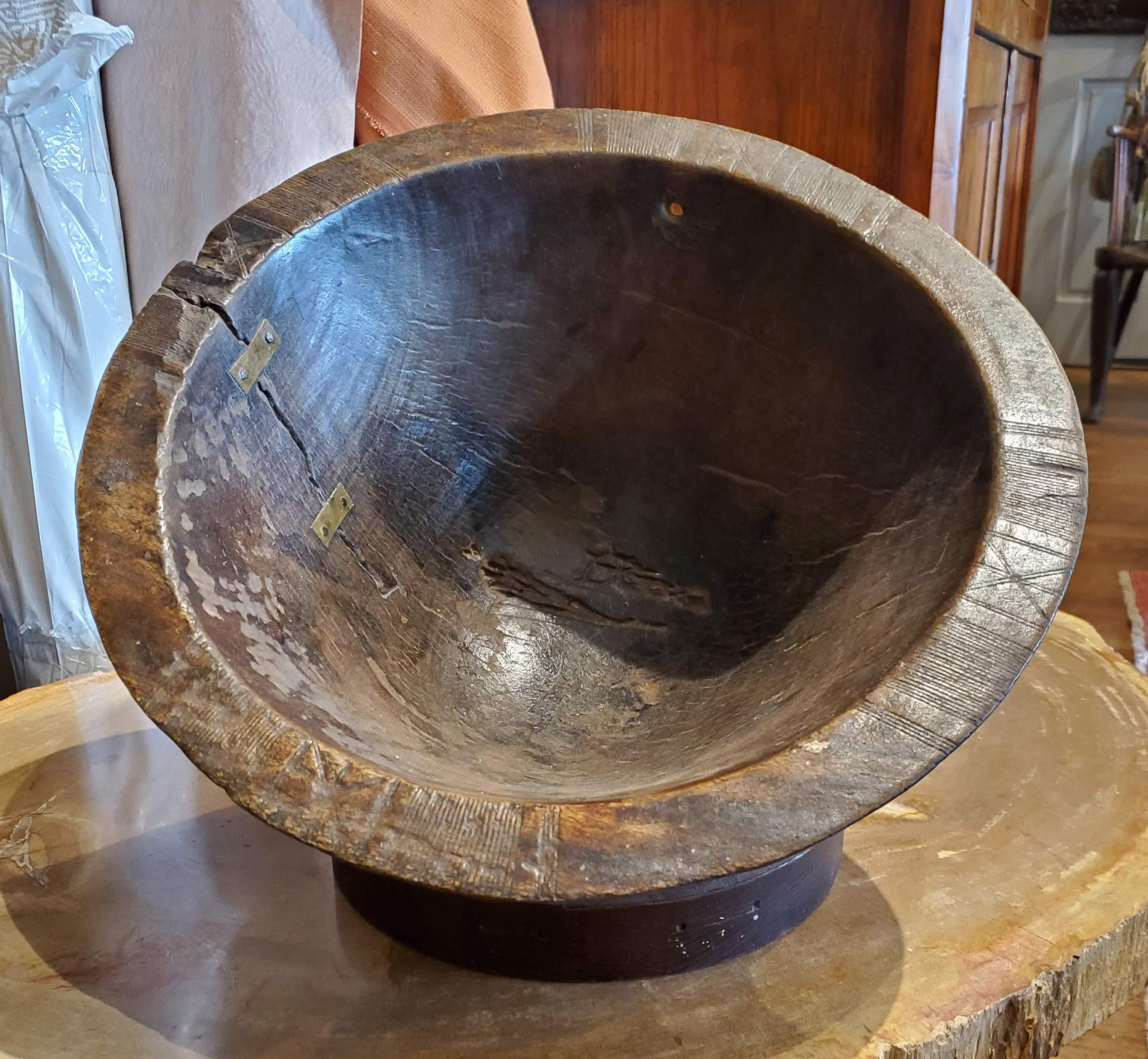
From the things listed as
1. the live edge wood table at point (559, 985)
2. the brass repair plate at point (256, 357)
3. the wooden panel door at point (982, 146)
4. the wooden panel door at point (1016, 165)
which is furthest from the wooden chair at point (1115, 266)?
the brass repair plate at point (256, 357)

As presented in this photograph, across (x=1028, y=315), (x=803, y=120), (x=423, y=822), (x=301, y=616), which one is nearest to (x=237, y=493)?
(x=301, y=616)

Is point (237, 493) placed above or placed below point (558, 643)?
above

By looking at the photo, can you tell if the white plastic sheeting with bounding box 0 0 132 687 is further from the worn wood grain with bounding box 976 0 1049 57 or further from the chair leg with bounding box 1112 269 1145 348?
the chair leg with bounding box 1112 269 1145 348

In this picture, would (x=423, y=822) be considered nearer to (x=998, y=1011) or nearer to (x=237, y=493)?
(x=237, y=493)

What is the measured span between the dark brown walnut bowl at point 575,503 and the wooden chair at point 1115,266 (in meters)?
2.28

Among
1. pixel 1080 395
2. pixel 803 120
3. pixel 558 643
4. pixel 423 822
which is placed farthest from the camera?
pixel 1080 395

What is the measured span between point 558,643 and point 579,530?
0.35ft

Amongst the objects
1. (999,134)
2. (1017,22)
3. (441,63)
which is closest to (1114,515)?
(999,134)

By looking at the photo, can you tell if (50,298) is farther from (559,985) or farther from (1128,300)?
(1128,300)

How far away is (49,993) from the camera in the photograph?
714 mm

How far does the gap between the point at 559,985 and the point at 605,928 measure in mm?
55

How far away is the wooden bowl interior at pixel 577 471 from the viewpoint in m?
0.69

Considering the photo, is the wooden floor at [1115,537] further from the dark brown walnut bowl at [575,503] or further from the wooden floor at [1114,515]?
the dark brown walnut bowl at [575,503]

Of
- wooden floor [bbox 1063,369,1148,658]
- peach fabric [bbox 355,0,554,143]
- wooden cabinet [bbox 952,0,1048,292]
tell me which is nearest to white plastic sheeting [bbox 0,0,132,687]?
peach fabric [bbox 355,0,554,143]
